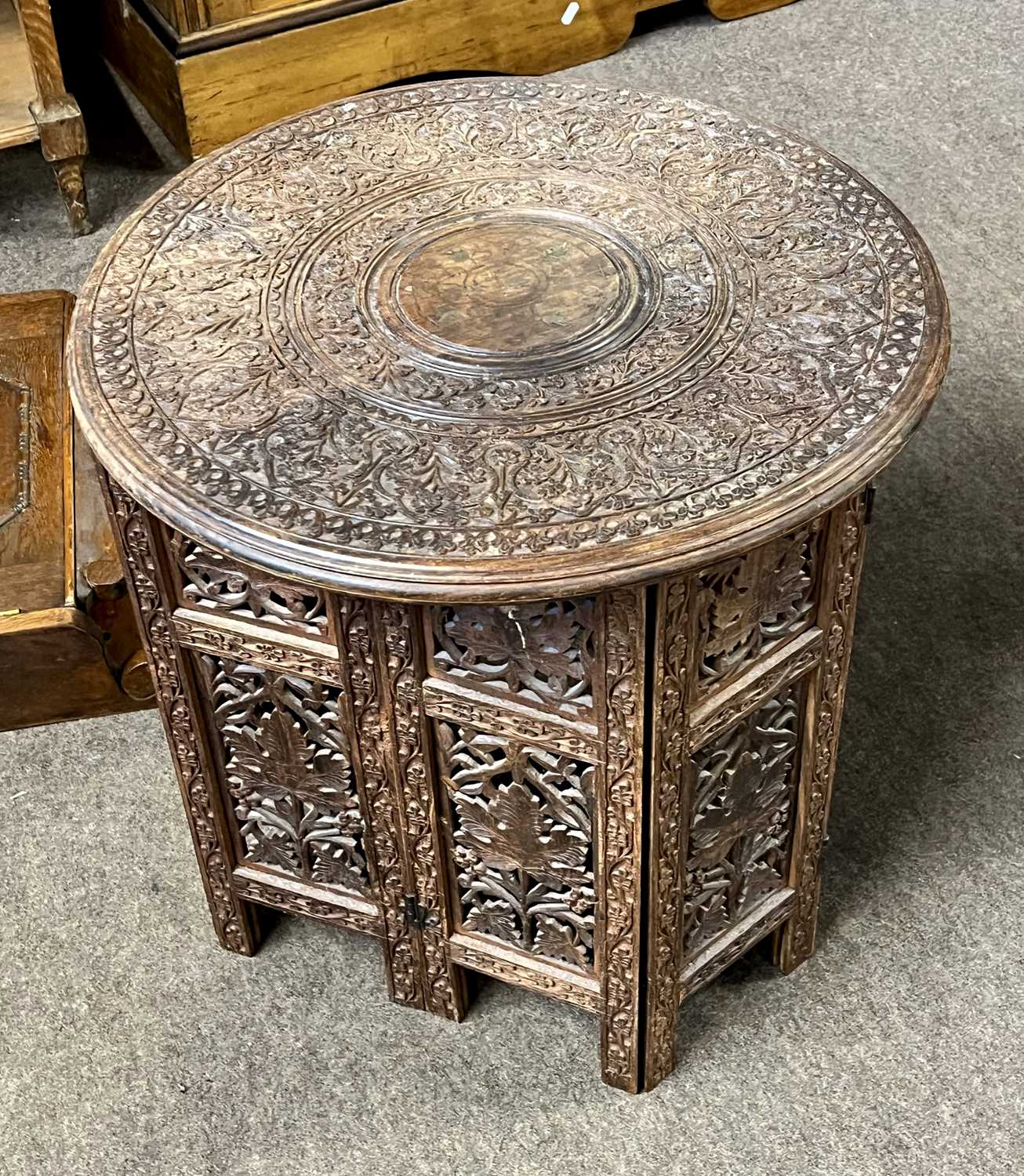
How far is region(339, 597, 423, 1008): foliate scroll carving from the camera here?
135cm

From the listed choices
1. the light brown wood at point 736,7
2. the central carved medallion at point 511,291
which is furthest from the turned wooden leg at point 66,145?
the light brown wood at point 736,7

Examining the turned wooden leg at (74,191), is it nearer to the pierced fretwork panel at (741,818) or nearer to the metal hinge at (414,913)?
the metal hinge at (414,913)

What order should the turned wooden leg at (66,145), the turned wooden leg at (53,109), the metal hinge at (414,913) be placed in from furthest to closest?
the turned wooden leg at (66,145)
the turned wooden leg at (53,109)
the metal hinge at (414,913)

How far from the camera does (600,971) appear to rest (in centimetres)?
157

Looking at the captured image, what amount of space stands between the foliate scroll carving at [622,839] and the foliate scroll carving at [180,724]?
45cm

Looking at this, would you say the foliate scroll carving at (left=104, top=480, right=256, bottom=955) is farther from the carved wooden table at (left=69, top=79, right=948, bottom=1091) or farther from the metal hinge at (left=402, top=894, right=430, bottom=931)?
the metal hinge at (left=402, top=894, right=430, bottom=931)

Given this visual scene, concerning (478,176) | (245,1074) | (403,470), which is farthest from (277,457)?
(245,1074)

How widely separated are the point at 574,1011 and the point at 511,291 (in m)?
0.85

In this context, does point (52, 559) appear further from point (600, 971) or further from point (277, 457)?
point (600, 971)

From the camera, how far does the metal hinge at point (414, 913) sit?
160cm

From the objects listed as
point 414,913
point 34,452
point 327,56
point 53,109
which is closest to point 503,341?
point 414,913

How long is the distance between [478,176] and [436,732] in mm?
657

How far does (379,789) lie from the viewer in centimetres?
151

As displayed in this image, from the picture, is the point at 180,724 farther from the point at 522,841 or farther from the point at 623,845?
the point at 623,845
